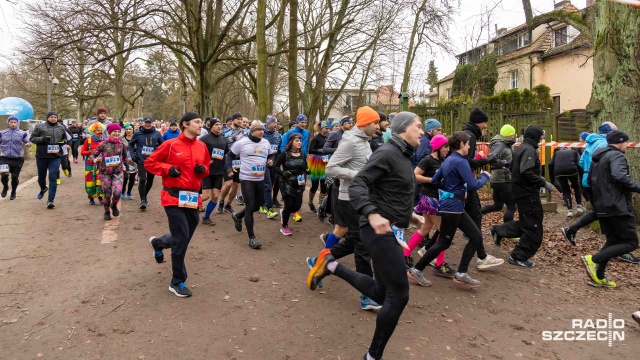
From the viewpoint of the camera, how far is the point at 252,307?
489cm

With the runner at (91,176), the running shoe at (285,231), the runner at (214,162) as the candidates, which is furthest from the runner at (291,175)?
the runner at (91,176)

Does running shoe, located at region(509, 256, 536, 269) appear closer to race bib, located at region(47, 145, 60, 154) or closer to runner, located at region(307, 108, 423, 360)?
runner, located at region(307, 108, 423, 360)

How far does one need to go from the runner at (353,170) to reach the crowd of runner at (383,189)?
0.01 m

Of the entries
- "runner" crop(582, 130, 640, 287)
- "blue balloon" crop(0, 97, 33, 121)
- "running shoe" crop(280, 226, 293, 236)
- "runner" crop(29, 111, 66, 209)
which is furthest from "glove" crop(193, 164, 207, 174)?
"blue balloon" crop(0, 97, 33, 121)

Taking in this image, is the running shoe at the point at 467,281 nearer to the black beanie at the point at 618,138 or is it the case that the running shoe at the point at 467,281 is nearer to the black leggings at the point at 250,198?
the black beanie at the point at 618,138

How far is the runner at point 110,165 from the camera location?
28.8ft

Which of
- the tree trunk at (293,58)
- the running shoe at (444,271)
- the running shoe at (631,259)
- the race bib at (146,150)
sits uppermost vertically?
the tree trunk at (293,58)

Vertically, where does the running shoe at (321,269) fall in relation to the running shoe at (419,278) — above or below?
above

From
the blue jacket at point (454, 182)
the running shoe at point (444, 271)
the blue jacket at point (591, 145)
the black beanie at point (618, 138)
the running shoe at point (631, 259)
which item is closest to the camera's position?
the blue jacket at point (454, 182)

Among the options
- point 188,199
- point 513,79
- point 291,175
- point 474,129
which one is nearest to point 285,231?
point 291,175

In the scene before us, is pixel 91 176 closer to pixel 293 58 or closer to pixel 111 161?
pixel 111 161

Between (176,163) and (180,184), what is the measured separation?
259mm

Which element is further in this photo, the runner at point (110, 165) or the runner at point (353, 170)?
the runner at point (110, 165)

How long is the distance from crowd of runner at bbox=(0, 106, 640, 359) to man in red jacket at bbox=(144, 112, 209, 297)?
12mm
